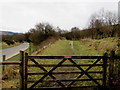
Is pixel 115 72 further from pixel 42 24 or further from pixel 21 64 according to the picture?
pixel 42 24

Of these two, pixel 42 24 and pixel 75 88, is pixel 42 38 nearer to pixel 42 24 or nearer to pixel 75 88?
pixel 42 24

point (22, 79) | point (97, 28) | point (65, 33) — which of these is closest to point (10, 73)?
point (22, 79)

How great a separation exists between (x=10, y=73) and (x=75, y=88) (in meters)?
4.16

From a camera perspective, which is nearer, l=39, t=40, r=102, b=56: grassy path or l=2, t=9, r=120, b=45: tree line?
l=39, t=40, r=102, b=56: grassy path

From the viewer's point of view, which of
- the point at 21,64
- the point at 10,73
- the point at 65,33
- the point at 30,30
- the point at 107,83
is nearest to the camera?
the point at 21,64

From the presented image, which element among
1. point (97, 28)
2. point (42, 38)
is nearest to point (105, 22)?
point (97, 28)

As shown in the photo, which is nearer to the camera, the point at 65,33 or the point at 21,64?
the point at 21,64

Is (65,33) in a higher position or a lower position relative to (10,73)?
higher

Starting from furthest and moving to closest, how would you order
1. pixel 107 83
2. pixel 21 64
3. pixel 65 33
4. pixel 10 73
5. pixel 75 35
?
pixel 65 33 < pixel 75 35 < pixel 10 73 < pixel 107 83 < pixel 21 64

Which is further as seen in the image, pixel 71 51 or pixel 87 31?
pixel 87 31

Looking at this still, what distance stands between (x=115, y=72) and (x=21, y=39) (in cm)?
7301

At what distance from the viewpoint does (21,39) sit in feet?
247

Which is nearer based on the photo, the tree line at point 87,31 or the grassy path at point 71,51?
the grassy path at point 71,51

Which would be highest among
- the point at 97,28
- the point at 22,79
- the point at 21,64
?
the point at 97,28
